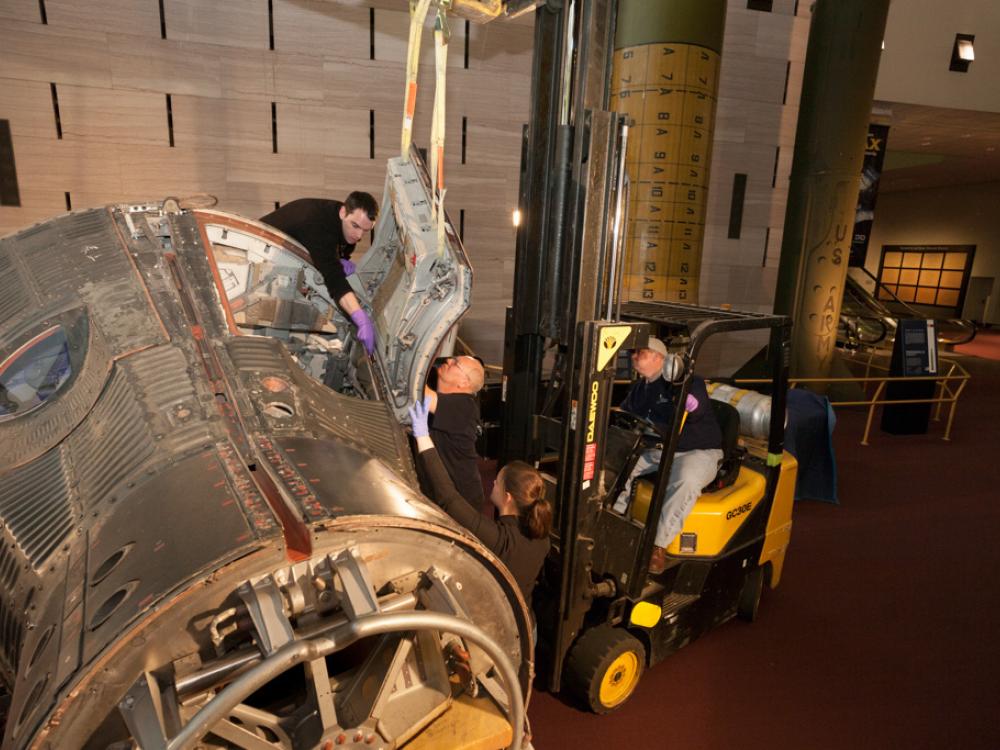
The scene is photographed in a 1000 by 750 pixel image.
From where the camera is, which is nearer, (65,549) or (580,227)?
(65,549)

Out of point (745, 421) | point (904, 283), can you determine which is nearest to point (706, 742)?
point (745, 421)

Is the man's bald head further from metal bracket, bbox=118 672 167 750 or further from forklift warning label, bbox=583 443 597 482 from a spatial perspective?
metal bracket, bbox=118 672 167 750

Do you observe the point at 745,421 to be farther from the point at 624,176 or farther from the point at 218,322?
the point at 218,322

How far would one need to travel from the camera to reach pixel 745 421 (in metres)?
4.56

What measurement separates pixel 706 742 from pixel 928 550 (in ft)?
11.7

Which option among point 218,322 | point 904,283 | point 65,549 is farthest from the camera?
A: point 904,283

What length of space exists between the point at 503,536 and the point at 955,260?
2501 cm

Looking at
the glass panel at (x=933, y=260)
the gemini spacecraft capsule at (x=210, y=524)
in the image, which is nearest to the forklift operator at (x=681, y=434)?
the gemini spacecraft capsule at (x=210, y=524)

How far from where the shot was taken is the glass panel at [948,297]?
70.5ft

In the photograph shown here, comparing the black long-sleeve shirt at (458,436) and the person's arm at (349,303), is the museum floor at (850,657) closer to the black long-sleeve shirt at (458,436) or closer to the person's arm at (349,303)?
the black long-sleeve shirt at (458,436)

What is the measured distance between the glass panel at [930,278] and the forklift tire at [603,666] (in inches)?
961

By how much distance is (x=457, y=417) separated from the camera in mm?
3479

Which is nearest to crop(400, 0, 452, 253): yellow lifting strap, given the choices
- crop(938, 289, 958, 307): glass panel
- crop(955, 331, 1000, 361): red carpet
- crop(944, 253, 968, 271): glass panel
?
crop(955, 331, 1000, 361): red carpet

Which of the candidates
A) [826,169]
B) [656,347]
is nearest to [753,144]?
[826,169]
